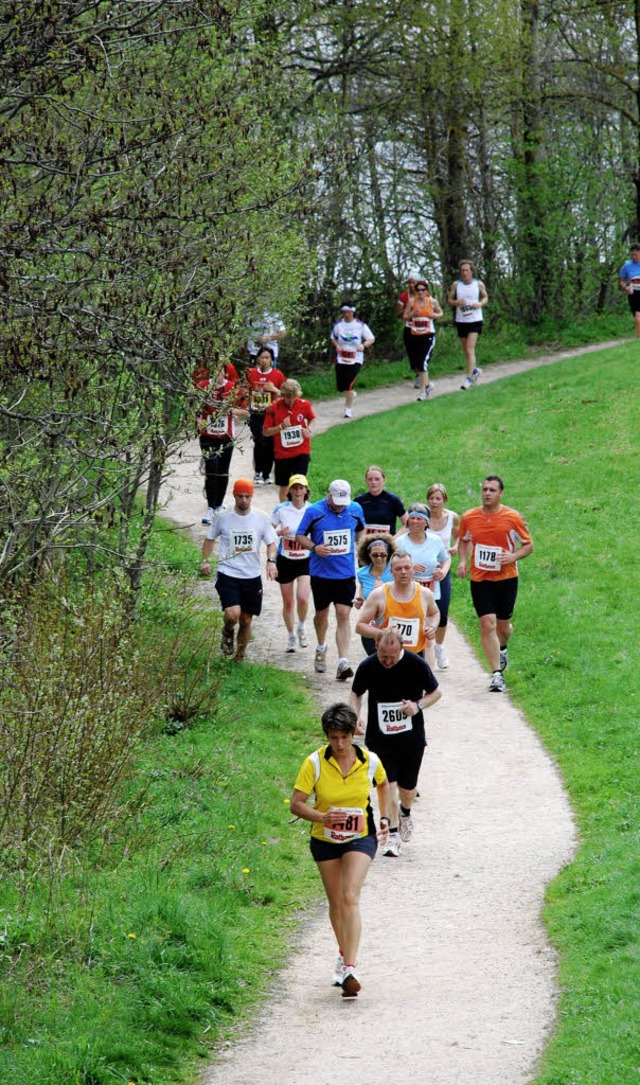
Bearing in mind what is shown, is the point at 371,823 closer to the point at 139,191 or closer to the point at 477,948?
the point at 477,948

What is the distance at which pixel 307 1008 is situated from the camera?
8.67 metres

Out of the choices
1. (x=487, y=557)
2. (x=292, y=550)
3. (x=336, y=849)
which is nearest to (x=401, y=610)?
(x=487, y=557)

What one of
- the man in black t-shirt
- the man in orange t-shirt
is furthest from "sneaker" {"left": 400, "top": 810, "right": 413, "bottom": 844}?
the man in orange t-shirt

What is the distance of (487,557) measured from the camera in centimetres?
1445

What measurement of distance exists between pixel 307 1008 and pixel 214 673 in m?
6.58

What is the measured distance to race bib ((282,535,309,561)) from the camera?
15602 mm

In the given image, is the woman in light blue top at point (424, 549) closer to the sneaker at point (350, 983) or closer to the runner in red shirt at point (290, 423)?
the runner in red shirt at point (290, 423)

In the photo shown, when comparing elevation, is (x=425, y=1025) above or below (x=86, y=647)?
below

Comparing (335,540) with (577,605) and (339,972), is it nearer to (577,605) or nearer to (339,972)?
(577,605)

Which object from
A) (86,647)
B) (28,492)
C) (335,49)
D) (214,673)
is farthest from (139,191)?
(335,49)

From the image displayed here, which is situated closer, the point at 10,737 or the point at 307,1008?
the point at 307,1008

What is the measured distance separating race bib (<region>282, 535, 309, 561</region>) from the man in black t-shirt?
492 centimetres

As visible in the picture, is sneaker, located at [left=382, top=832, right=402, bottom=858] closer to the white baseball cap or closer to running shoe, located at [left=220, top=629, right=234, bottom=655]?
the white baseball cap

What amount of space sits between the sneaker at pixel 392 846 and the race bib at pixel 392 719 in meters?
0.86
